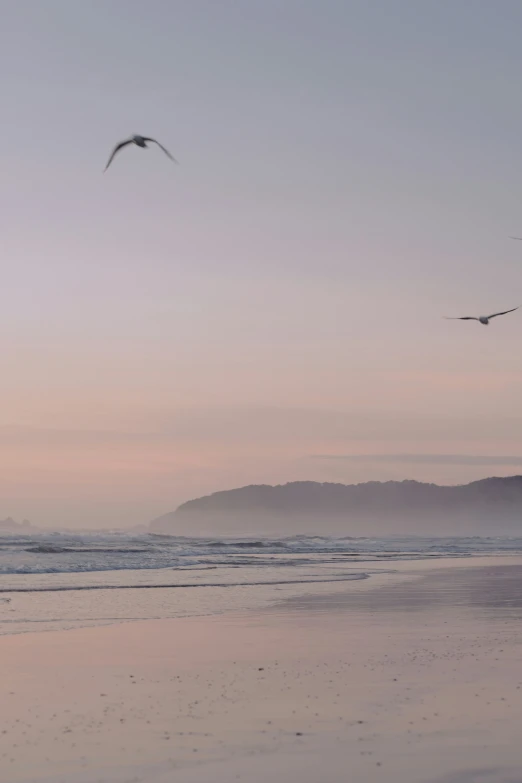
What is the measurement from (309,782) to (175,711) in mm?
2323

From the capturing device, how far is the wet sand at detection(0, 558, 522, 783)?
257 inches

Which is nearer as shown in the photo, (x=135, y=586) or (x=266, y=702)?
(x=266, y=702)

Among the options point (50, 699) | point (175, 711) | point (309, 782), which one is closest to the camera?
point (309, 782)

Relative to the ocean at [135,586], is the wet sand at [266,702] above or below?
above

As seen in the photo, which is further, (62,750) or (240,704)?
(240,704)

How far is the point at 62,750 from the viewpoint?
691cm

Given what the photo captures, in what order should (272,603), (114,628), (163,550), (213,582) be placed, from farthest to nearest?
(163,550)
(213,582)
(272,603)
(114,628)

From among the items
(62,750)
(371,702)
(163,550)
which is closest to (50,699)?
(62,750)

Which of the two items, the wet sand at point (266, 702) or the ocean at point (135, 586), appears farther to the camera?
the ocean at point (135, 586)

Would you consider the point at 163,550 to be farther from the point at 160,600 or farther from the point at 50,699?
the point at 50,699

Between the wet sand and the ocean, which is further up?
the wet sand

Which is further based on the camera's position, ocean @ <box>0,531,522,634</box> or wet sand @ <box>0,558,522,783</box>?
ocean @ <box>0,531,522,634</box>

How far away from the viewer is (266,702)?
28.1 ft

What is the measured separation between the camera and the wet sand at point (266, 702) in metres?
6.52
